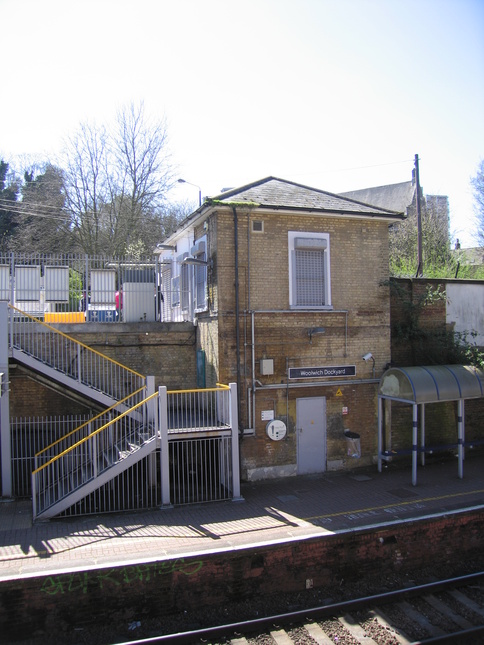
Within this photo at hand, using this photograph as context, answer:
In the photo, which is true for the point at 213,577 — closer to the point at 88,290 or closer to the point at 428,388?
the point at 428,388

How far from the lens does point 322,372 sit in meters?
12.6

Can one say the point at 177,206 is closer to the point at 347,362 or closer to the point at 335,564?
the point at 347,362

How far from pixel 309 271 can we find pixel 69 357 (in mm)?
6102

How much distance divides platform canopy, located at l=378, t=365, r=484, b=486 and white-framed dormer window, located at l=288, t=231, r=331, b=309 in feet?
8.23

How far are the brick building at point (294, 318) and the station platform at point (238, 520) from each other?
3.22 feet

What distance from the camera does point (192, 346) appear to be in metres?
13.8

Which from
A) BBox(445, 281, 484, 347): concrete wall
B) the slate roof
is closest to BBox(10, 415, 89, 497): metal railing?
the slate roof

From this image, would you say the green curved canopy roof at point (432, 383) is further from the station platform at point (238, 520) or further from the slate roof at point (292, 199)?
the slate roof at point (292, 199)

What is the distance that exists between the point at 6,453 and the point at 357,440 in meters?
8.25

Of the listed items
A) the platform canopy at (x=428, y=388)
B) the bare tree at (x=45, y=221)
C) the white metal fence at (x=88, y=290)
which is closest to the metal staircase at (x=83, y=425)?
the white metal fence at (x=88, y=290)

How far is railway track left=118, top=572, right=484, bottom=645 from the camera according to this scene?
7.10m

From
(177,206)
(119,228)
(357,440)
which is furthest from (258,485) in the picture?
(177,206)

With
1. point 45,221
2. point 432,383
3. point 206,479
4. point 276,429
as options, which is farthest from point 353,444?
point 45,221

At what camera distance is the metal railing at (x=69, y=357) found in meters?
11.4
